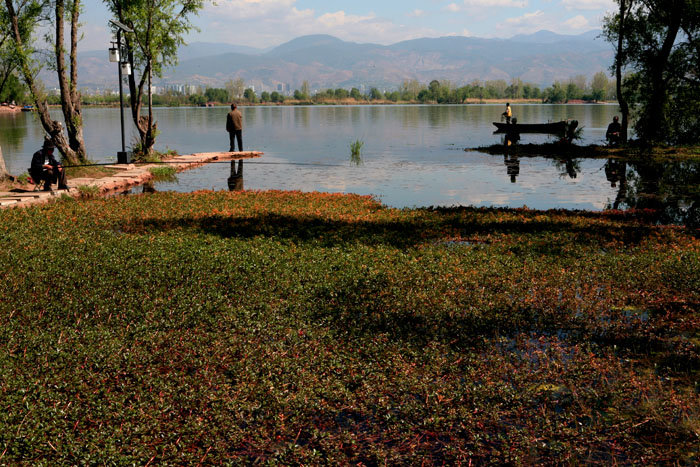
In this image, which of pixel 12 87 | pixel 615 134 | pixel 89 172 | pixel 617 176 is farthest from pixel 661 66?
pixel 12 87

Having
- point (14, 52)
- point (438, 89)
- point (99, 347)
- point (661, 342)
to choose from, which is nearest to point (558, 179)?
point (661, 342)

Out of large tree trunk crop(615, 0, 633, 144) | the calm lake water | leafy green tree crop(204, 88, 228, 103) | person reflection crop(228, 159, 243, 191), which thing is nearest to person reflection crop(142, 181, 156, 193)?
the calm lake water

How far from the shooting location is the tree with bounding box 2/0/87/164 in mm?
21625

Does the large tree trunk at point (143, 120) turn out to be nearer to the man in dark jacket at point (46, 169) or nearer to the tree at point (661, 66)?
the man in dark jacket at point (46, 169)

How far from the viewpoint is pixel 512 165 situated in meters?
27.2

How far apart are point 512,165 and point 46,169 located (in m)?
20.1

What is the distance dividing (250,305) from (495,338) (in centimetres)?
327

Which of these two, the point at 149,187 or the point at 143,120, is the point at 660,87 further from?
the point at 143,120

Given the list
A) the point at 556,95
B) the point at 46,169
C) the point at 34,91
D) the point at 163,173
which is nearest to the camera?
the point at 46,169

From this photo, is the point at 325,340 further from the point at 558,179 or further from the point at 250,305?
the point at 558,179

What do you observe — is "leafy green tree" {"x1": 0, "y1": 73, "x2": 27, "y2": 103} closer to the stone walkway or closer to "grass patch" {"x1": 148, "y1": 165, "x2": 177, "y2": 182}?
the stone walkway

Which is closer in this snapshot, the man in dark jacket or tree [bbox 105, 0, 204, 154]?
the man in dark jacket

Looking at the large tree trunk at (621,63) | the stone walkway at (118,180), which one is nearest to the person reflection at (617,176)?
the large tree trunk at (621,63)

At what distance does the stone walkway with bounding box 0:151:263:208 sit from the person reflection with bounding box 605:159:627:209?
647 inches
